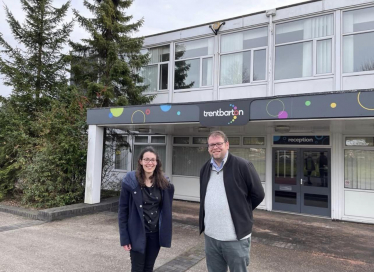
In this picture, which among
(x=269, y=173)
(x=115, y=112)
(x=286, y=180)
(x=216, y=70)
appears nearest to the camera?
(x=115, y=112)

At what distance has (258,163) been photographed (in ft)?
30.8

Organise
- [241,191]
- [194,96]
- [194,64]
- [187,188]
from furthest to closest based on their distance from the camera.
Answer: [187,188]
[194,64]
[194,96]
[241,191]

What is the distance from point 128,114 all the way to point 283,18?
18.8 ft

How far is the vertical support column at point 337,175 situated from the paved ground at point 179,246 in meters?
0.44

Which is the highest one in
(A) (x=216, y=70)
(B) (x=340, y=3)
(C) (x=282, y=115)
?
(B) (x=340, y=3)

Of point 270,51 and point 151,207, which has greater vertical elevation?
point 270,51

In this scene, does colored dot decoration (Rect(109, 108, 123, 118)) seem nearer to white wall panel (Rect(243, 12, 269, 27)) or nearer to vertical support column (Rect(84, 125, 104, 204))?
vertical support column (Rect(84, 125, 104, 204))

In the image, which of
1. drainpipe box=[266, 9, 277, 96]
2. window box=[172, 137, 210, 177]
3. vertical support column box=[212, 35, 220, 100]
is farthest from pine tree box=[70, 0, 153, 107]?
drainpipe box=[266, 9, 277, 96]

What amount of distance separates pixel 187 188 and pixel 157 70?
188 inches

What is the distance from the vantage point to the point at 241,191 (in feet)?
8.35

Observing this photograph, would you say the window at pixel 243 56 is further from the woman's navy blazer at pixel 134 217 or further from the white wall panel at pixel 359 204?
the woman's navy blazer at pixel 134 217

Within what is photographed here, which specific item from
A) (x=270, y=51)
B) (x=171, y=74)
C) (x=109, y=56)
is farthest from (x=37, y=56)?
(x=270, y=51)

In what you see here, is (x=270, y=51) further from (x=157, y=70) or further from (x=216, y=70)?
(x=157, y=70)

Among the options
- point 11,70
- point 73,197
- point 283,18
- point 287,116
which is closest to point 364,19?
point 283,18
